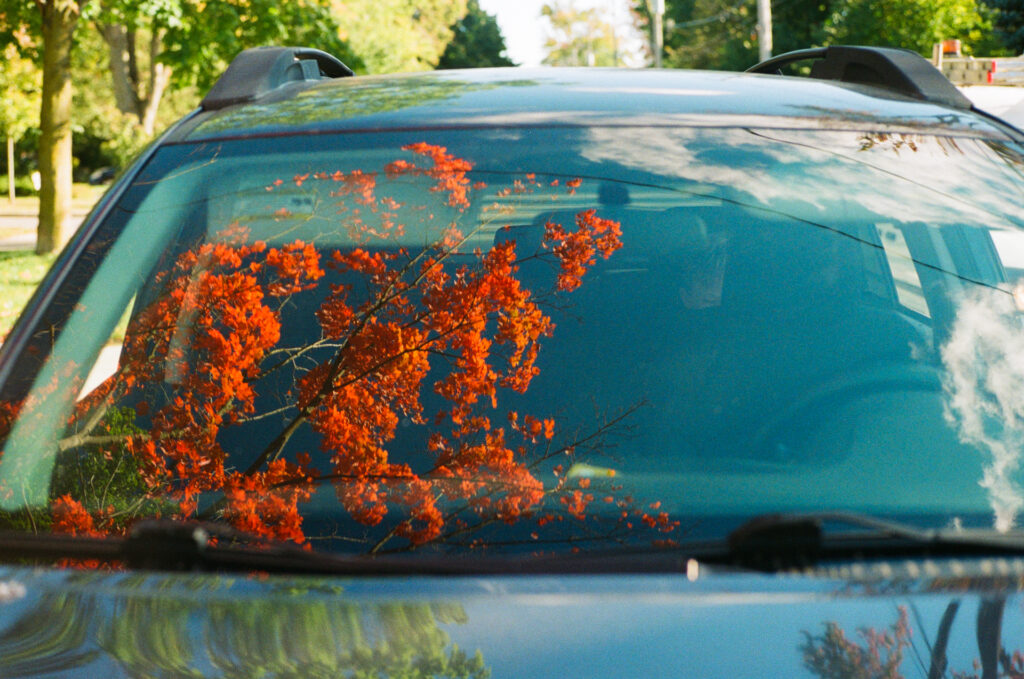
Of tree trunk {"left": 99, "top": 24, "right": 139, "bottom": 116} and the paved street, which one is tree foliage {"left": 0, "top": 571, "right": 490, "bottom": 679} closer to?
the paved street

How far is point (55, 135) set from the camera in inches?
635

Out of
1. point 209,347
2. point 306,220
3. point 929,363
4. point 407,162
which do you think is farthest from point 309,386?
point 929,363

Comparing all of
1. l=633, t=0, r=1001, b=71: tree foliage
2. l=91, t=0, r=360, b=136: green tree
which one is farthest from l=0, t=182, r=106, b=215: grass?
l=633, t=0, r=1001, b=71: tree foliage

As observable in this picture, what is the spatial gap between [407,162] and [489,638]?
3.43ft

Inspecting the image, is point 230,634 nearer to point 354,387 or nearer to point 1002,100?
point 354,387

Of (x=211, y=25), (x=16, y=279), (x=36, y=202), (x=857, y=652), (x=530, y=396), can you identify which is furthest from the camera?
(x=36, y=202)

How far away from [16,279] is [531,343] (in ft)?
42.4

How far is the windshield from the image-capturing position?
1736 millimetres

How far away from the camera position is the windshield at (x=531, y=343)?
5.70ft

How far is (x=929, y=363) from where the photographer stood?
76.7 inches

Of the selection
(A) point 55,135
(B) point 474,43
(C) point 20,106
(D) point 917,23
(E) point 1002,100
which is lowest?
(A) point 55,135

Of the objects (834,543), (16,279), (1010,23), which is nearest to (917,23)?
(1010,23)

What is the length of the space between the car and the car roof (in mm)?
13

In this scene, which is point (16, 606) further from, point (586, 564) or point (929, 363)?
point (929, 363)
